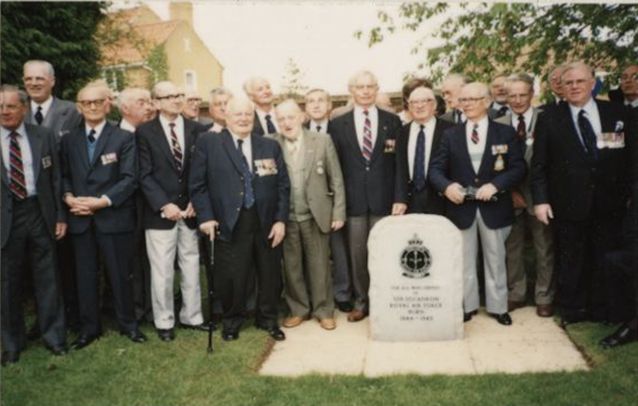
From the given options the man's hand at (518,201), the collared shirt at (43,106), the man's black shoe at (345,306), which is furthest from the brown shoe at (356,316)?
the collared shirt at (43,106)

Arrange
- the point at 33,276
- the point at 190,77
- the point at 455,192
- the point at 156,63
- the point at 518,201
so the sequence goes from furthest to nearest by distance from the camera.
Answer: the point at 190,77
the point at 156,63
the point at 518,201
the point at 455,192
the point at 33,276

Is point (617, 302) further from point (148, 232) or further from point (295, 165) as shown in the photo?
point (148, 232)

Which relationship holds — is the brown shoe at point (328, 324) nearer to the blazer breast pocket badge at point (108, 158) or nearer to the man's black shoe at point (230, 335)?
the man's black shoe at point (230, 335)

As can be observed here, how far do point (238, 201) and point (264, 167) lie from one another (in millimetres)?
390

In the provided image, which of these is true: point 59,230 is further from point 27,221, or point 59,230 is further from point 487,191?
point 487,191

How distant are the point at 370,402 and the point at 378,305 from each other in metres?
1.33

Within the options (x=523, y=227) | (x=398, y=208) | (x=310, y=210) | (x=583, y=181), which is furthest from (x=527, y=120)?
(x=310, y=210)

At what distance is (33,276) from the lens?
5.38 metres

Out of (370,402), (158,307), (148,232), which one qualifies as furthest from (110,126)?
(370,402)

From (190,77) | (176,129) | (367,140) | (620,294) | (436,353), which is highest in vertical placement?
(190,77)

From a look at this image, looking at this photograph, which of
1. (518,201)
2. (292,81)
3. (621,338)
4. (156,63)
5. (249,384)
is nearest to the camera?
(249,384)

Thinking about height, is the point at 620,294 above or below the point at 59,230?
below

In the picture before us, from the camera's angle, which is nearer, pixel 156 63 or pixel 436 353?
pixel 436 353

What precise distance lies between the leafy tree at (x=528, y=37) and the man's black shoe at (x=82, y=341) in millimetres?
4967
